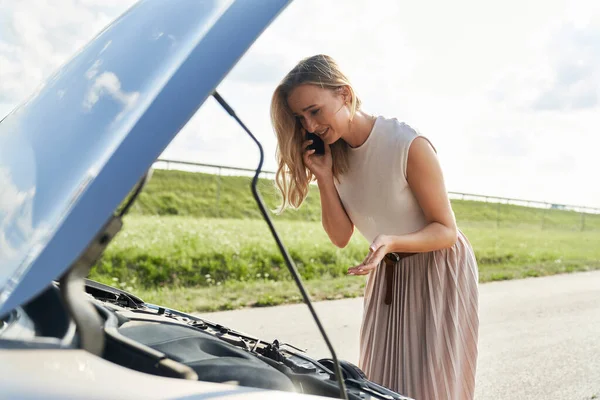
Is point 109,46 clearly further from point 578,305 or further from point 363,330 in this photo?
point 578,305

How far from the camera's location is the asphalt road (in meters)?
4.95

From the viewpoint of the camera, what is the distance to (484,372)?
5211mm

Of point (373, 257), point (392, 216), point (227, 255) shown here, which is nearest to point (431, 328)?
point (392, 216)

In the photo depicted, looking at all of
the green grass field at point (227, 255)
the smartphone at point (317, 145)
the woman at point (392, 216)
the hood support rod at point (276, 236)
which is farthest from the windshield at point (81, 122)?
the green grass field at point (227, 255)

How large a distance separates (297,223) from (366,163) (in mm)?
12613

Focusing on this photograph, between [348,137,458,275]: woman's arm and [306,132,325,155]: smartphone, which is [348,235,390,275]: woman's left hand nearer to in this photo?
[348,137,458,275]: woman's arm

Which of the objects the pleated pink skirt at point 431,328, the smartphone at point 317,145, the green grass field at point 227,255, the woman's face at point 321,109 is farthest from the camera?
the green grass field at point 227,255

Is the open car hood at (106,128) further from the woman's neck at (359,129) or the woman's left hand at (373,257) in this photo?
the woman's neck at (359,129)

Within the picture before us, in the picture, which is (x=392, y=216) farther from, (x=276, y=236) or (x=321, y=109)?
(x=276, y=236)

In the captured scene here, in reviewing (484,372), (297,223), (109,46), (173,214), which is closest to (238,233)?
(173,214)

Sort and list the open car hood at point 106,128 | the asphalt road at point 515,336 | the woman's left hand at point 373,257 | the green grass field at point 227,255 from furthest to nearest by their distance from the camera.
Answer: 1. the green grass field at point 227,255
2. the asphalt road at point 515,336
3. the woman's left hand at point 373,257
4. the open car hood at point 106,128

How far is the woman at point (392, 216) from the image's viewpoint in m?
2.30

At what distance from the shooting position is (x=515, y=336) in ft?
20.9

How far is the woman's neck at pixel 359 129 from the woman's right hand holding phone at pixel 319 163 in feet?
0.30
